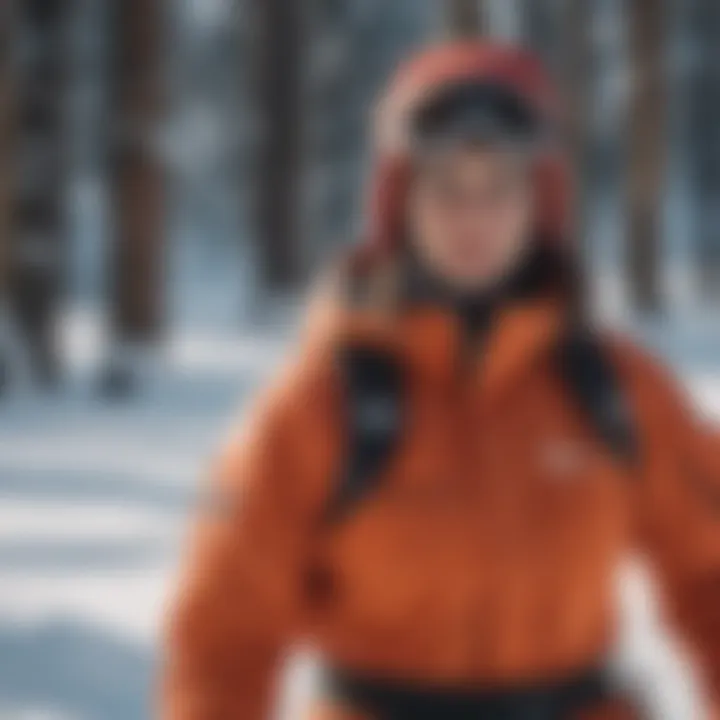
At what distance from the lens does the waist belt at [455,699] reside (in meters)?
2.11

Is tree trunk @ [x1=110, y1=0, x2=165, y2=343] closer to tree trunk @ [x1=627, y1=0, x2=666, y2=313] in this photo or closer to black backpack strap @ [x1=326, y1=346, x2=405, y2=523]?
tree trunk @ [x1=627, y1=0, x2=666, y2=313]

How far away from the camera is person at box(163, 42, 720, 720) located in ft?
6.82

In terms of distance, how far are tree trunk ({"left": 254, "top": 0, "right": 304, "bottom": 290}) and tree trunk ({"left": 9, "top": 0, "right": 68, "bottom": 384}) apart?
31.3 feet

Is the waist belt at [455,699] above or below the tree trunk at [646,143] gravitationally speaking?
below

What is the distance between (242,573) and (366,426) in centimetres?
23

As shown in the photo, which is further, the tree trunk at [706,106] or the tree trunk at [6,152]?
the tree trunk at [706,106]

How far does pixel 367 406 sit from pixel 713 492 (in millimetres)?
519

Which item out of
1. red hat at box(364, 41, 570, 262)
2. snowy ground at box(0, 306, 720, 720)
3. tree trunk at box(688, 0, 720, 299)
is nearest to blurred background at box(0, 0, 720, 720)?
snowy ground at box(0, 306, 720, 720)

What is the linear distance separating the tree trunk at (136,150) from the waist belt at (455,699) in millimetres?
14775

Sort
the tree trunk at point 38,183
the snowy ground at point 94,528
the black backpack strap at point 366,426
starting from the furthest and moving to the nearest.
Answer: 1. the tree trunk at point 38,183
2. the snowy ground at point 94,528
3. the black backpack strap at point 366,426

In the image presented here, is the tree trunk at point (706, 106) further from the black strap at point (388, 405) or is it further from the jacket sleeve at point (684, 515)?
the black strap at point (388, 405)

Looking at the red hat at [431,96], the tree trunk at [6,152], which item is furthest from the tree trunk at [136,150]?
the red hat at [431,96]

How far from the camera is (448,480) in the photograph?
2.11 metres

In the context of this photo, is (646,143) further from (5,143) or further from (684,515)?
(684,515)
